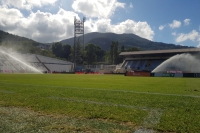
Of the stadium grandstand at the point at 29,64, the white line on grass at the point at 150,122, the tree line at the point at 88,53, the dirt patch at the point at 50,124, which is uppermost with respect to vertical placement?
the tree line at the point at 88,53

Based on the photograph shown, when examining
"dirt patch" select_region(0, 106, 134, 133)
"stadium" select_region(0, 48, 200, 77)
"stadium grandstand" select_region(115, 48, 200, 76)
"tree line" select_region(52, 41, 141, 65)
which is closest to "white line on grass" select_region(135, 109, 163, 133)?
"dirt patch" select_region(0, 106, 134, 133)

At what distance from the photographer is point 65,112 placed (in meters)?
5.04

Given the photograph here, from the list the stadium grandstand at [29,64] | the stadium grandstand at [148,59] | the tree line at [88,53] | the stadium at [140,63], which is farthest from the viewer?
the tree line at [88,53]

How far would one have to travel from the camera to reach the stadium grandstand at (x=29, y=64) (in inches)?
2522

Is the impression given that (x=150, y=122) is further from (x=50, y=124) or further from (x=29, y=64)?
(x=29, y=64)

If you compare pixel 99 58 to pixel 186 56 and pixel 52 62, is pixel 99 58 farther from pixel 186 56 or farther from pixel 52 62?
pixel 186 56

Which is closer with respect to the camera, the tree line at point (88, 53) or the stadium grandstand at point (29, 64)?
the stadium grandstand at point (29, 64)

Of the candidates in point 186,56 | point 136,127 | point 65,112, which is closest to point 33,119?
point 65,112

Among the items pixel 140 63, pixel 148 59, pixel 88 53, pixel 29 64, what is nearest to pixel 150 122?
pixel 140 63

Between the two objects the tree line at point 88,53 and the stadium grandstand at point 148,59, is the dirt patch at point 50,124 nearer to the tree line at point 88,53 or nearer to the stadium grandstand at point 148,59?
the stadium grandstand at point 148,59

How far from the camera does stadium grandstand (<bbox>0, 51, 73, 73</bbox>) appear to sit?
210 ft

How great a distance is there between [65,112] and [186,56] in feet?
233

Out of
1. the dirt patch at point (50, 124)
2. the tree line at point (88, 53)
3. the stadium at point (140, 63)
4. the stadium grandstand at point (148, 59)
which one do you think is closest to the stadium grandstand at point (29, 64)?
the stadium at point (140, 63)

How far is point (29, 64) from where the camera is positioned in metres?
77.4
